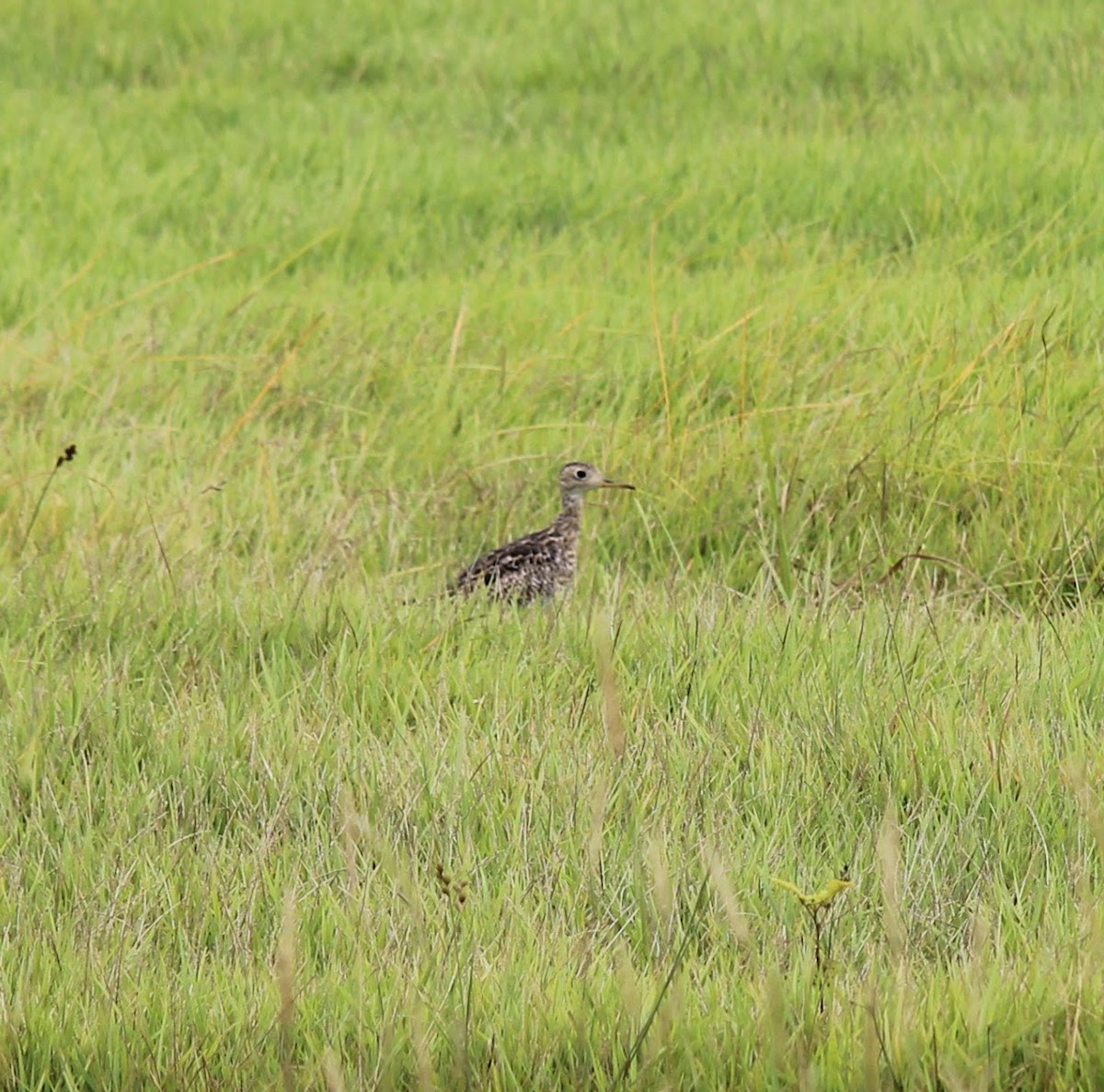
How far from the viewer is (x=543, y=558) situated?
19.1 feet

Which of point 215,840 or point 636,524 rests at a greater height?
point 215,840

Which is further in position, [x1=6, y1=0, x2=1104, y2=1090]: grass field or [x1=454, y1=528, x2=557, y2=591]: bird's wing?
[x1=454, y1=528, x2=557, y2=591]: bird's wing

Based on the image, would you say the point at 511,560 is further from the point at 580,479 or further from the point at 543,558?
the point at 580,479

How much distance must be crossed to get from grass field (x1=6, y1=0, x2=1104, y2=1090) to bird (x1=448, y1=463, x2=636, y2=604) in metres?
0.15

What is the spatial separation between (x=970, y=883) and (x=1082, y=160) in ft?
21.4

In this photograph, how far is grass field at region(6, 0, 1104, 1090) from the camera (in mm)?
3096

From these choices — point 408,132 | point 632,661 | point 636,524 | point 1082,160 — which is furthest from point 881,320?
point 408,132

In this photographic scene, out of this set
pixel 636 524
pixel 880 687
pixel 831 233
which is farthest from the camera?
pixel 831 233

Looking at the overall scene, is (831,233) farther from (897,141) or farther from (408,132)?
(408,132)

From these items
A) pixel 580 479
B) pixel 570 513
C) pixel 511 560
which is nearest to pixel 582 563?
pixel 570 513

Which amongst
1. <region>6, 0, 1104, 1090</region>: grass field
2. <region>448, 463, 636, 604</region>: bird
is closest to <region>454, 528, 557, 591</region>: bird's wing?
<region>448, 463, 636, 604</region>: bird

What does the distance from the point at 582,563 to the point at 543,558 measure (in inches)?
16.0

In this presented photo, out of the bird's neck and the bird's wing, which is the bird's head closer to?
the bird's neck

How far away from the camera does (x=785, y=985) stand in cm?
314
